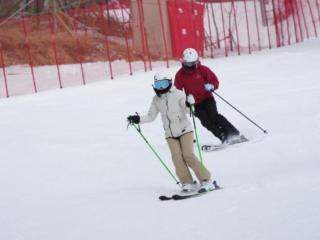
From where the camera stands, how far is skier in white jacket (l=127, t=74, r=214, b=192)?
5.72m

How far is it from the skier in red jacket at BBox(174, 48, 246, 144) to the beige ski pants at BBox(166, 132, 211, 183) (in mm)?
1726

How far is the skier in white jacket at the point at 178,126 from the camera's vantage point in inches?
225

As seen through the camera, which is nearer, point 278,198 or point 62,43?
point 278,198

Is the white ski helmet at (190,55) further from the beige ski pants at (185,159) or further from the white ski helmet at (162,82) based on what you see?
the beige ski pants at (185,159)

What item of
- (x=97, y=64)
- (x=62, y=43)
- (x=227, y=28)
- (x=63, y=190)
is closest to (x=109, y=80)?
(x=97, y=64)

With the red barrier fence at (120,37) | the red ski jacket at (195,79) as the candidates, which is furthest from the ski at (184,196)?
the red barrier fence at (120,37)

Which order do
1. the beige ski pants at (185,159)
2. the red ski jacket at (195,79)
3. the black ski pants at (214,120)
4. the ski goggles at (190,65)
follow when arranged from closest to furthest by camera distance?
the beige ski pants at (185,159) → the ski goggles at (190,65) → the red ski jacket at (195,79) → the black ski pants at (214,120)

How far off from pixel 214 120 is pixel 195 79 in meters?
0.61

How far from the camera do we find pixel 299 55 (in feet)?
48.0

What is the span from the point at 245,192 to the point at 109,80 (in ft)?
31.6

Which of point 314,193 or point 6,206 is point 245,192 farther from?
point 6,206

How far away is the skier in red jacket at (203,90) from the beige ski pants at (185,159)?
68.0 inches

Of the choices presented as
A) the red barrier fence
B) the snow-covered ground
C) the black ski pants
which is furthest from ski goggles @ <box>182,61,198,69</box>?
the red barrier fence

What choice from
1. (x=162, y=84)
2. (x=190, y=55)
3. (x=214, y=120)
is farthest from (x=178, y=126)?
(x=214, y=120)
